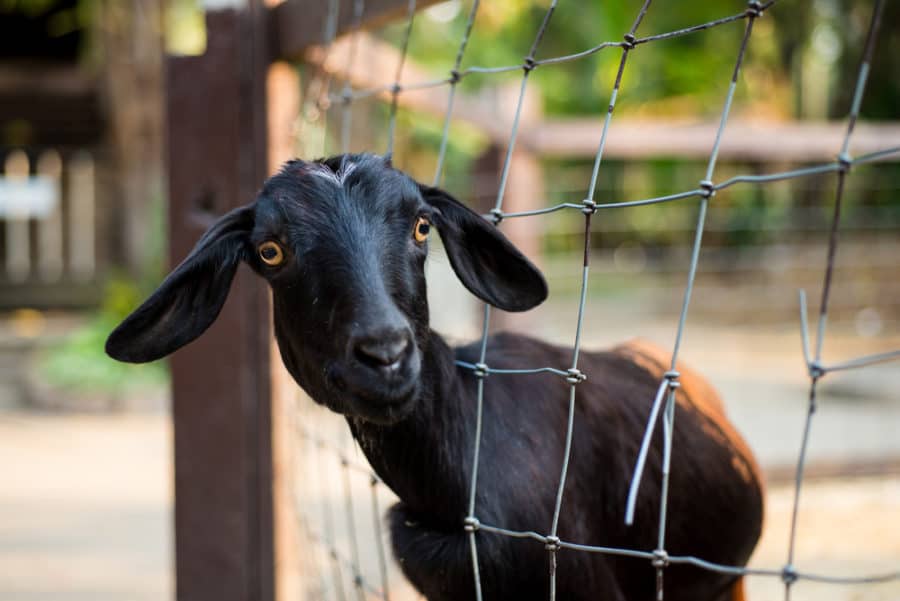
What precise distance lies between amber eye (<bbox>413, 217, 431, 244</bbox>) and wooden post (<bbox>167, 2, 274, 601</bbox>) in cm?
91

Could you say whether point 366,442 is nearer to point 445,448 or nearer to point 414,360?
point 445,448

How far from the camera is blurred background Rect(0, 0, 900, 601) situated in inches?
207

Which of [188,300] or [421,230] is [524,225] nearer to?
[421,230]

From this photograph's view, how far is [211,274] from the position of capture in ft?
7.18

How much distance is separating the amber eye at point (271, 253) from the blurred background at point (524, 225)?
0.86 m

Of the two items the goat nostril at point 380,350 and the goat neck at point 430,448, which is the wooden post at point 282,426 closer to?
the goat neck at point 430,448

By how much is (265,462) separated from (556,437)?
3.31 ft

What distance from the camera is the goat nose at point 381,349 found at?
189cm

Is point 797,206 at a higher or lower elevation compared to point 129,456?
higher

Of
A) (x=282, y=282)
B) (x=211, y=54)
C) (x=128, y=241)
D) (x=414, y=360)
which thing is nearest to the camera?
(x=414, y=360)

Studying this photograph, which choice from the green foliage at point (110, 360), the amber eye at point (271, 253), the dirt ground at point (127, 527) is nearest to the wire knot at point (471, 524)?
the amber eye at point (271, 253)

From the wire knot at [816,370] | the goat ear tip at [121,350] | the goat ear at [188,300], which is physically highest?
the goat ear at [188,300]

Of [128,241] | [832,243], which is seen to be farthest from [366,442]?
[128,241]

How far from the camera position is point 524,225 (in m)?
7.52
